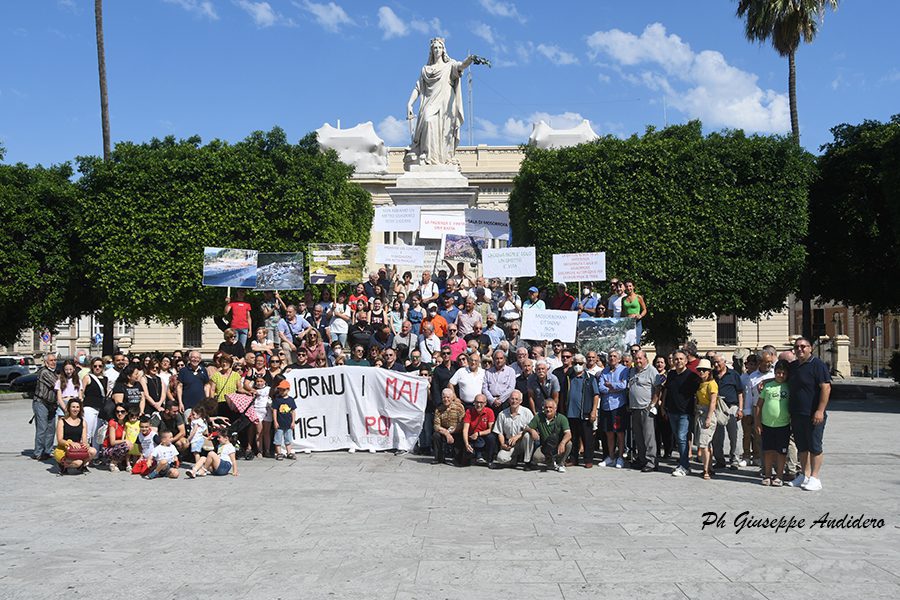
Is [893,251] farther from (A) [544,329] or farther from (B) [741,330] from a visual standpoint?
(B) [741,330]

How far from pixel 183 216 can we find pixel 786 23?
21.7 meters

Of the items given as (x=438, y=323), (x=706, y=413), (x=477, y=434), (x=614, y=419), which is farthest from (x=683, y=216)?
(x=477, y=434)

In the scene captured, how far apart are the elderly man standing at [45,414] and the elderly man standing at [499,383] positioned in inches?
273

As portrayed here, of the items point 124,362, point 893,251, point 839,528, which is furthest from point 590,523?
point 893,251

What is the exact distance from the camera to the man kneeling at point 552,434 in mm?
11984

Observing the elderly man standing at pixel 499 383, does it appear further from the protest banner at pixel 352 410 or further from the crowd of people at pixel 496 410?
the protest banner at pixel 352 410

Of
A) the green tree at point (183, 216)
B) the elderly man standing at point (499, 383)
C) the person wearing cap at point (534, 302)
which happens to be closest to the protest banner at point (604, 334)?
the person wearing cap at point (534, 302)

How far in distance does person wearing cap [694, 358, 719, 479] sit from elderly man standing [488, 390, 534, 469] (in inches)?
89.9

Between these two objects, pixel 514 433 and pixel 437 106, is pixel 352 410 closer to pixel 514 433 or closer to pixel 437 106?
pixel 514 433

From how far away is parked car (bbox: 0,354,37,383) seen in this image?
1610 inches

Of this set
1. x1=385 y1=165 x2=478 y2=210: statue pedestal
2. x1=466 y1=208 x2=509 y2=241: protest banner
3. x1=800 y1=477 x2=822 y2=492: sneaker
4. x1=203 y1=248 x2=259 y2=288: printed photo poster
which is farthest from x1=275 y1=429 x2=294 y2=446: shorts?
x1=385 y1=165 x2=478 y2=210: statue pedestal

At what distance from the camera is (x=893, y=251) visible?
2827cm

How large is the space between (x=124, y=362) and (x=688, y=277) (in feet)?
52.5

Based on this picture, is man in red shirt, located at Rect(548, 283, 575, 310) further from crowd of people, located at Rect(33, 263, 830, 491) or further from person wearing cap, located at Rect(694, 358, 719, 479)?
person wearing cap, located at Rect(694, 358, 719, 479)
